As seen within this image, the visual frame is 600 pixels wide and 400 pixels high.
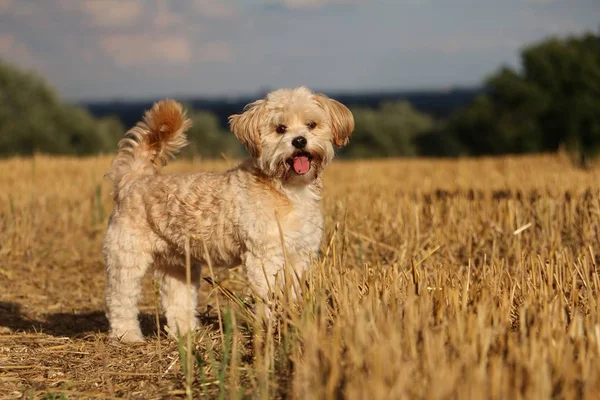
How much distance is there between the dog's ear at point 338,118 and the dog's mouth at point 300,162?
0.37 metres

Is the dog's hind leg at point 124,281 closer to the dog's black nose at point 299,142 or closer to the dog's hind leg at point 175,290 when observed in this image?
the dog's hind leg at point 175,290

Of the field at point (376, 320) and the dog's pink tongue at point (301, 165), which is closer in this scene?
the field at point (376, 320)

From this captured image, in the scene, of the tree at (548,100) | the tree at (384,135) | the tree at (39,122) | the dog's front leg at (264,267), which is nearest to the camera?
the dog's front leg at (264,267)

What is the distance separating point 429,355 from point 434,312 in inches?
41.6

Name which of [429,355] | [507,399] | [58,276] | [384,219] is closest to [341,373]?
[429,355]

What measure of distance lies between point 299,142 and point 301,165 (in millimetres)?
171

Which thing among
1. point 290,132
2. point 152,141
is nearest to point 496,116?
point 152,141

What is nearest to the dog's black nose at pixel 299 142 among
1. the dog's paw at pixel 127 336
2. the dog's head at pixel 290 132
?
the dog's head at pixel 290 132

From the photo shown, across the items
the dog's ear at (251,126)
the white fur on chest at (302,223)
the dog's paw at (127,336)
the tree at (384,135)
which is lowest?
the dog's paw at (127,336)

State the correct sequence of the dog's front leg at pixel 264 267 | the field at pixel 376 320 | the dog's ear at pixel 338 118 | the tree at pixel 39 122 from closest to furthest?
the field at pixel 376 320 → the dog's front leg at pixel 264 267 → the dog's ear at pixel 338 118 → the tree at pixel 39 122

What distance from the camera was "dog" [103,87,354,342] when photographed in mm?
5348

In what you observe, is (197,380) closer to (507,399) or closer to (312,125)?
(507,399)

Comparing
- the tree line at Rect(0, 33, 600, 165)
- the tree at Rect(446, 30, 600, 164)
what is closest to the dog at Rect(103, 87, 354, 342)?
the tree line at Rect(0, 33, 600, 165)

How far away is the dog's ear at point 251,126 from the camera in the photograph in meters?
5.46
